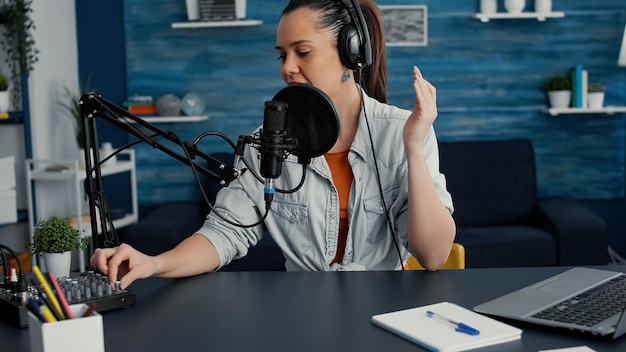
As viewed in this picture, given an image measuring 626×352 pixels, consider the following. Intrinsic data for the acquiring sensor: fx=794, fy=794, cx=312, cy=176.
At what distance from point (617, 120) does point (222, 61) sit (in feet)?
6.98

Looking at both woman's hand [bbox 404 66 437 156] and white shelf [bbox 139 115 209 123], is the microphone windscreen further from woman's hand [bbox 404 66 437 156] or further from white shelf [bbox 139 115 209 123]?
white shelf [bbox 139 115 209 123]

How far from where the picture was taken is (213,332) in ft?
4.00

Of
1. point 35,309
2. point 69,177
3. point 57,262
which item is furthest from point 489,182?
point 35,309

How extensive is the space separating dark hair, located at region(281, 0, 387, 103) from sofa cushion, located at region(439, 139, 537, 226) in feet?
6.61

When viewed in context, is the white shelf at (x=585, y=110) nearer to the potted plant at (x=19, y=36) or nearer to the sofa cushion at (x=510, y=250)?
the sofa cushion at (x=510, y=250)

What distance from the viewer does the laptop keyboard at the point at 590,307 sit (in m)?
1.21

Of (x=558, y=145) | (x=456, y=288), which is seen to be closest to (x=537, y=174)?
(x=558, y=145)

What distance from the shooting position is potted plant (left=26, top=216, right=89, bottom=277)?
5.39ft

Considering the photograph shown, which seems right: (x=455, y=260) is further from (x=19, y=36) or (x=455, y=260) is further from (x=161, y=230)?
(x=19, y=36)

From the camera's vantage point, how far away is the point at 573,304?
129 centimetres

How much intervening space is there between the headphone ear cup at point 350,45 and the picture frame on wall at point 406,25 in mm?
2528

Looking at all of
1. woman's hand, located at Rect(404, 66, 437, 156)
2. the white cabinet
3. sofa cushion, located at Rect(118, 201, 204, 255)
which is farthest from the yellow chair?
the white cabinet

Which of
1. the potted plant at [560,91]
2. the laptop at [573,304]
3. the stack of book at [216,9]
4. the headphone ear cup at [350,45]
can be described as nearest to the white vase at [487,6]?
the potted plant at [560,91]

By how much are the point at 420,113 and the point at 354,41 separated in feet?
0.71
